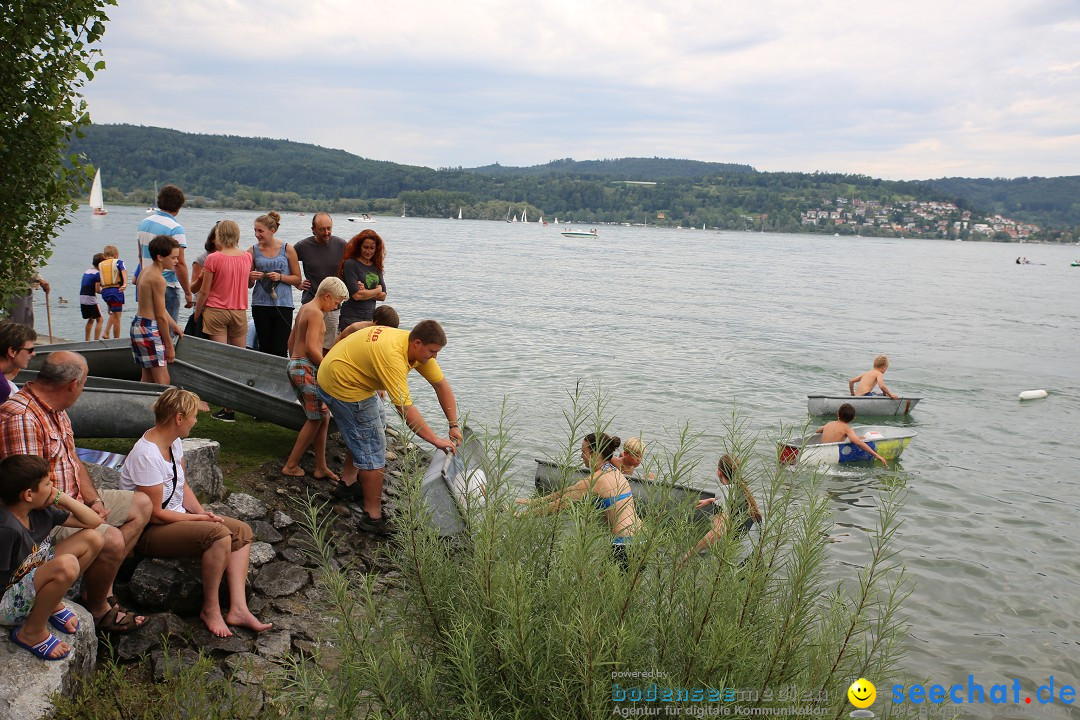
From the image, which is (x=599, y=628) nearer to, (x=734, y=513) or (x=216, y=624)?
(x=734, y=513)

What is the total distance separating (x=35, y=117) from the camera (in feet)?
19.2

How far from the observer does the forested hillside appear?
133125mm

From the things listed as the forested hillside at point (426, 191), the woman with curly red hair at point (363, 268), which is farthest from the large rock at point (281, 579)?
the forested hillside at point (426, 191)

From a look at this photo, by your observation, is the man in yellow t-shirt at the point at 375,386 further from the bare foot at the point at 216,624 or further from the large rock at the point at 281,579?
the bare foot at the point at 216,624

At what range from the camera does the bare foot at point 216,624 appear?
202 inches

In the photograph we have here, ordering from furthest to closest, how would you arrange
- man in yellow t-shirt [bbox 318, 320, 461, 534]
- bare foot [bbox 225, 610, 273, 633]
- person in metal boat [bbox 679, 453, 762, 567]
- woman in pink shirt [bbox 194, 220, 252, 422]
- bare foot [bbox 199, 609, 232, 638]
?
woman in pink shirt [bbox 194, 220, 252, 422] → man in yellow t-shirt [bbox 318, 320, 461, 534] → bare foot [bbox 225, 610, 273, 633] → bare foot [bbox 199, 609, 232, 638] → person in metal boat [bbox 679, 453, 762, 567]

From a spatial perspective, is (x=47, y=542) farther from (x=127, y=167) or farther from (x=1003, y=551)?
(x=127, y=167)

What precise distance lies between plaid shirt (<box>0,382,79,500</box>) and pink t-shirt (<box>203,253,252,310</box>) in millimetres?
4505

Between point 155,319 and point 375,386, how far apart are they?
8.90 ft

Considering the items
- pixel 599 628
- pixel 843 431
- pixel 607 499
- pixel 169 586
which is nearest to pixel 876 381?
pixel 843 431

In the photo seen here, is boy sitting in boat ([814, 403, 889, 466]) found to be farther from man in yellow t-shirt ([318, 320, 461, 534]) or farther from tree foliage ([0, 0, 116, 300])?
tree foliage ([0, 0, 116, 300])

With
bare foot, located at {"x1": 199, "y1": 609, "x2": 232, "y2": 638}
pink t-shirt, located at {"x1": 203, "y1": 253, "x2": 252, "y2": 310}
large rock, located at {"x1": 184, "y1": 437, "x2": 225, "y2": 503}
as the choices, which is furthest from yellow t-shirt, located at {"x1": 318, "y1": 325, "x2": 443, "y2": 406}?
pink t-shirt, located at {"x1": 203, "y1": 253, "x2": 252, "y2": 310}

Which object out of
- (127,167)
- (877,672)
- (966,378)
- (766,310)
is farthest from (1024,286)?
(127,167)

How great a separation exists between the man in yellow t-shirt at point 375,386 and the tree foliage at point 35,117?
243 cm
